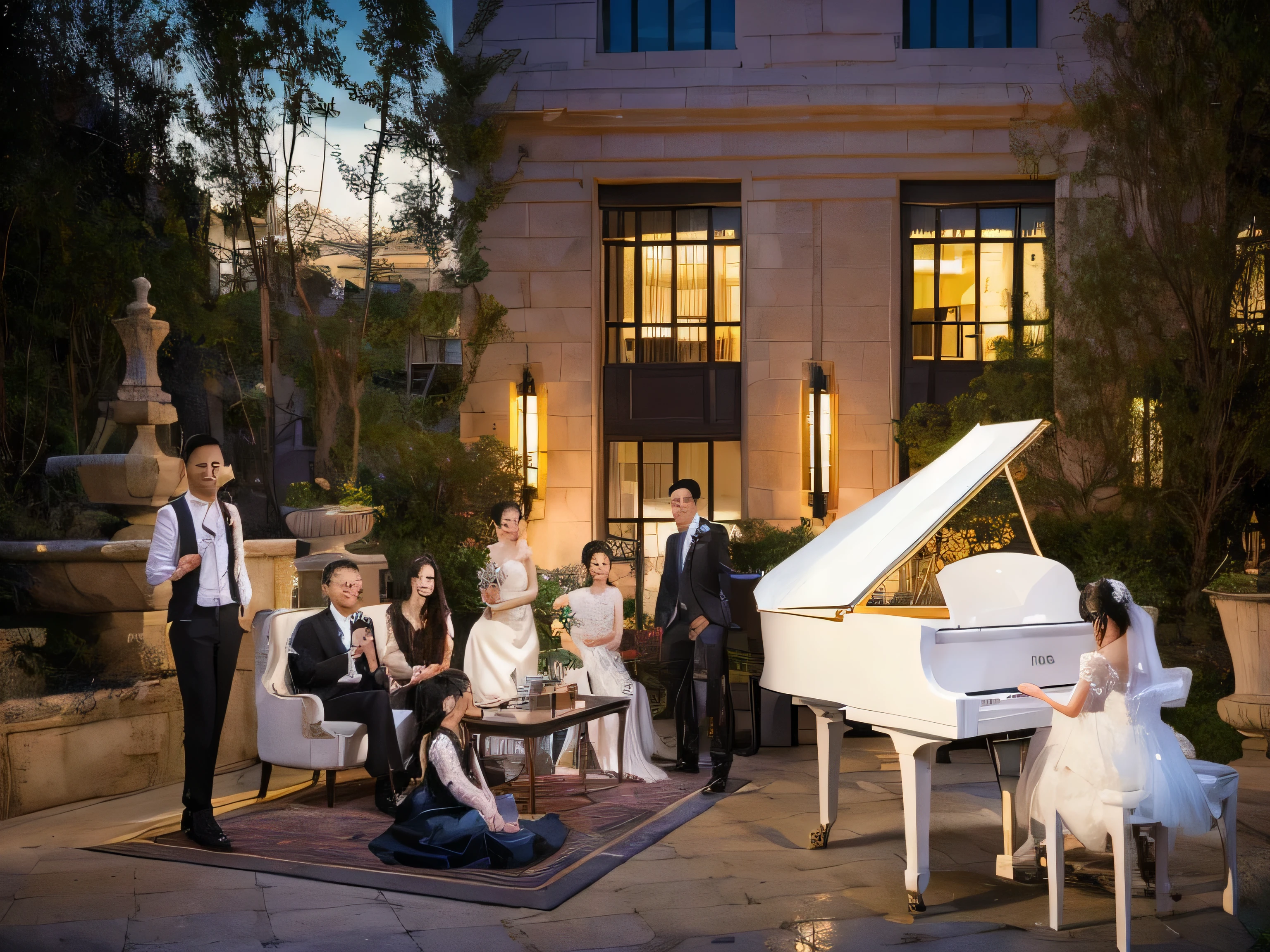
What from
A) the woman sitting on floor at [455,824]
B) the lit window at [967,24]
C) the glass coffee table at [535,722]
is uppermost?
the lit window at [967,24]

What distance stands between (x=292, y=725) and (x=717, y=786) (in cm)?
231

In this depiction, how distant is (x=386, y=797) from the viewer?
18.9ft

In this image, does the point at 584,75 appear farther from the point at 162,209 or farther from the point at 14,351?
the point at 14,351

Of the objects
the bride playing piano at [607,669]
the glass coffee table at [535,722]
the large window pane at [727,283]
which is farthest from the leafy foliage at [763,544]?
the glass coffee table at [535,722]

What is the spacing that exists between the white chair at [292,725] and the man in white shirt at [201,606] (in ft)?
2.22

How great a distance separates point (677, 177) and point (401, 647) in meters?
6.82

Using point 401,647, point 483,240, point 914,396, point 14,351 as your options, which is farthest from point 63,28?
point 914,396

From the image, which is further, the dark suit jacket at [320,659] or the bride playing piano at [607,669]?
the bride playing piano at [607,669]

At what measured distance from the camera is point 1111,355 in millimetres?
9531

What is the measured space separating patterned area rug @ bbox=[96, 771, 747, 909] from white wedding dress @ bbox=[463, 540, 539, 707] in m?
0.63

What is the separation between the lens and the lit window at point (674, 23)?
11.5 metres

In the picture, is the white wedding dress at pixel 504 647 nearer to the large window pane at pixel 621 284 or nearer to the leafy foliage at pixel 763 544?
the leafy foliage at pixel 763 544

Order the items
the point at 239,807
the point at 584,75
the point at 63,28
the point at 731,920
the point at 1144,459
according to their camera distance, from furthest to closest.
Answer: the point at 584,75 → the point at 63,28 → the point at 1144,459 → the point at 239,807 → the point at 731,920

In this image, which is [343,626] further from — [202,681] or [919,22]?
[919,22]
